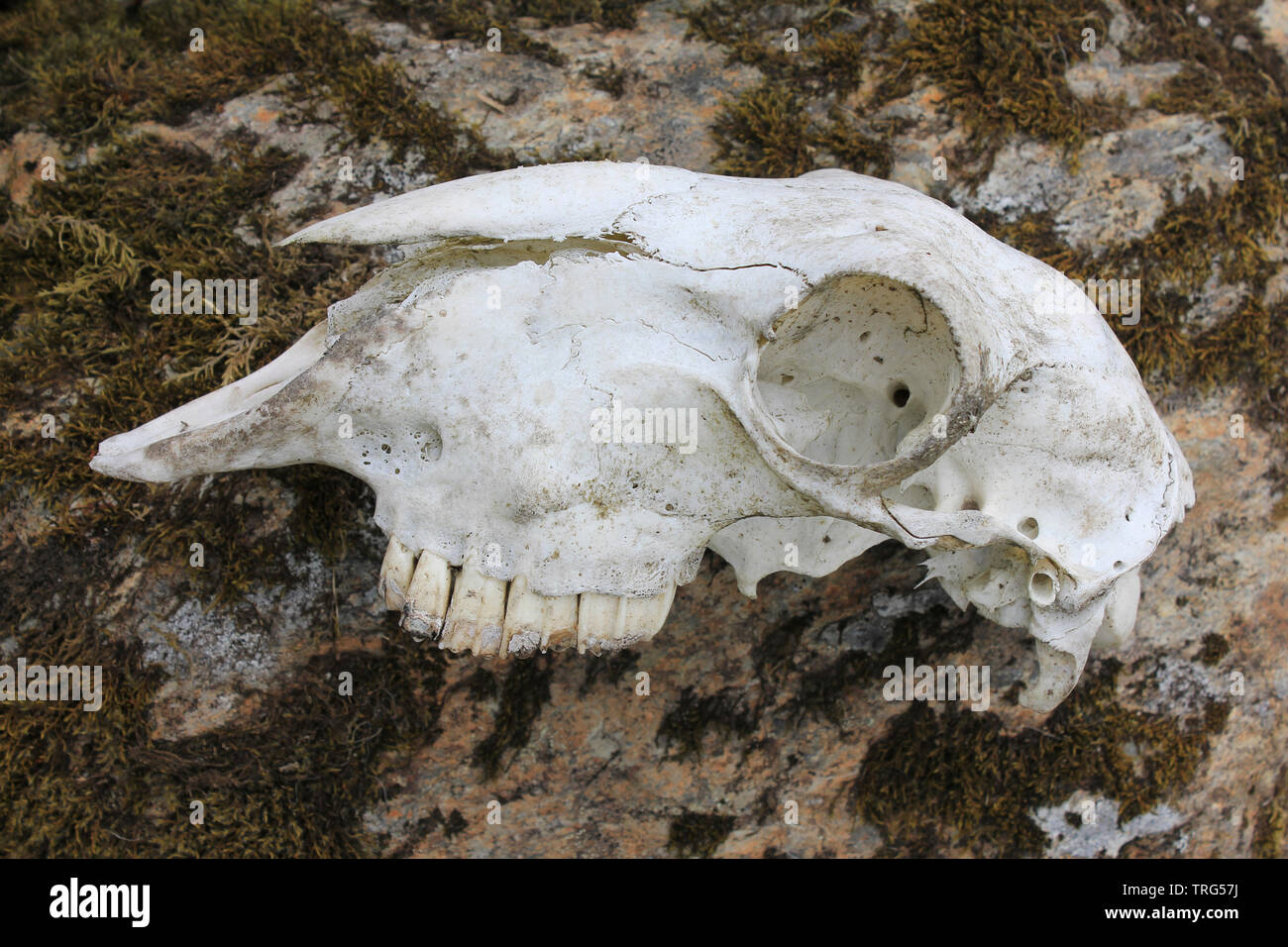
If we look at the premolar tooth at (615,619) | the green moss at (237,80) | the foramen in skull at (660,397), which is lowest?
the premolar tooth at (615,619)

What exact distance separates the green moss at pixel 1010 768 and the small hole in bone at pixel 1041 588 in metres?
0.95

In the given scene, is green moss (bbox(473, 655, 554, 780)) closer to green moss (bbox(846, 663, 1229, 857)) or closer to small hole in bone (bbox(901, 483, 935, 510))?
green moss (bbox(846, 663, 1229, 857))

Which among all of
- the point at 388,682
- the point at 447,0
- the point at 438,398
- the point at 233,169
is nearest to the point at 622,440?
the point at 438,398

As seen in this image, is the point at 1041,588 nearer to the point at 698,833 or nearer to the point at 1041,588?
the point at 1041,588

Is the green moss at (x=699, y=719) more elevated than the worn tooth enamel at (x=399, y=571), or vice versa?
the worn tooth enamel at (x=399, y=571)

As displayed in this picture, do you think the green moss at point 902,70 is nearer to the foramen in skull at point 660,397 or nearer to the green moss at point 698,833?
the foramen in skull at point 660,397

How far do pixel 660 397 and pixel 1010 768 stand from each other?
78.5 inches

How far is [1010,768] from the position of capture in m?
3.06

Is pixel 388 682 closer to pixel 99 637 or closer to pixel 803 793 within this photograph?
pixel 99 637

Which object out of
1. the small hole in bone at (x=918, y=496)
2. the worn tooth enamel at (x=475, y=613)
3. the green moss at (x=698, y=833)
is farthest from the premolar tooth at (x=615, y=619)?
the green moss at (x=698, y=833)

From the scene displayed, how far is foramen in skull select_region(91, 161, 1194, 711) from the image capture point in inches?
74.6

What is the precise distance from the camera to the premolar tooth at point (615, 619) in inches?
79.9

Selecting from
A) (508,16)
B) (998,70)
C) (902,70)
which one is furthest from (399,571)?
(998,70)

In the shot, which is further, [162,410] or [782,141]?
[782,141]
